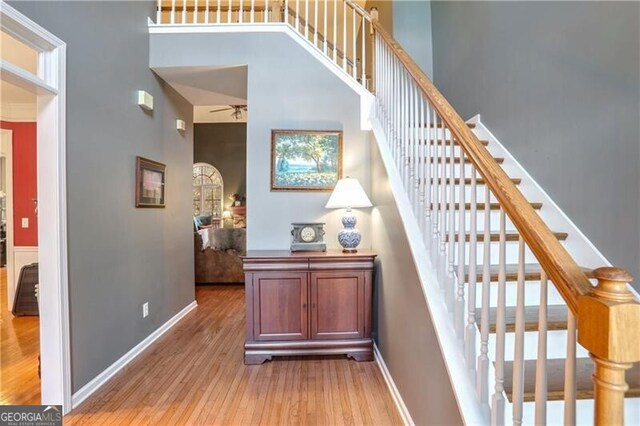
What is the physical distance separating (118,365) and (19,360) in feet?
2.84

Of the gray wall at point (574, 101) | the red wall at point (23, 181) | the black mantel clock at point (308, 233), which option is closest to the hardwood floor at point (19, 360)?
the red wall at point (23, 181)

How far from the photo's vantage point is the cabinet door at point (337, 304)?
2.64 m

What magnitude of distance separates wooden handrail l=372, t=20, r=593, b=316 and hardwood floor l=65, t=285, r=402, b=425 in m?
1.56

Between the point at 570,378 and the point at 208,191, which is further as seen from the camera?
the point at 208,191

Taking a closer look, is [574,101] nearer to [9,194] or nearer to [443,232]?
[443,232]

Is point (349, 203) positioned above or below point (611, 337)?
above

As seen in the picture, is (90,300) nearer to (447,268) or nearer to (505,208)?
(447,268)

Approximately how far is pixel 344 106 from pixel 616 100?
200 cm

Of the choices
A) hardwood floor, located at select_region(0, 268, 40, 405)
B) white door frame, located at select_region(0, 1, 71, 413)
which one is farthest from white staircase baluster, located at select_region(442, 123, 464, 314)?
hardwood floor, located at select_region(0, 268, 40, 405)

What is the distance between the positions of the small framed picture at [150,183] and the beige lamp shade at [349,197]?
5.62 ft

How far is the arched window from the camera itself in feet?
31.3

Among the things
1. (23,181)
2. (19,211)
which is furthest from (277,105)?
(19,211)

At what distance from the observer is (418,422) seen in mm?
1688

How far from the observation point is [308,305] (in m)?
2.64
